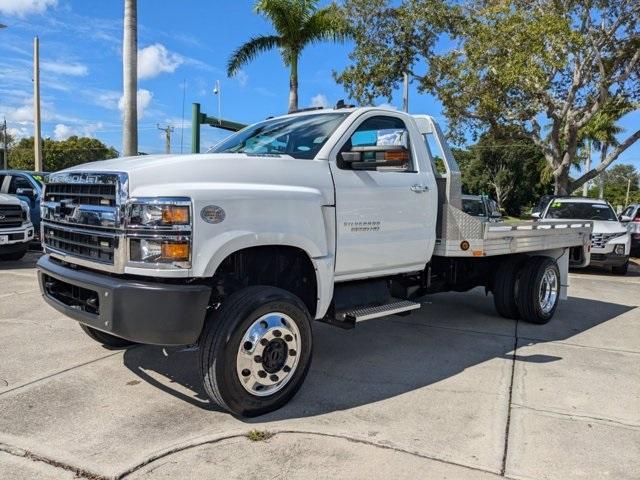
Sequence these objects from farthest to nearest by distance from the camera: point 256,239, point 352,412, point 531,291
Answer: point 531,291
point 352,412
point 256,239

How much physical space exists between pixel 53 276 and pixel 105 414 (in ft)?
3.48

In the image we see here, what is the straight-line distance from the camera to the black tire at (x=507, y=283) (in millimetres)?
6883

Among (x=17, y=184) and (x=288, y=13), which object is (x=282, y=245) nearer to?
(x=17, y=184)

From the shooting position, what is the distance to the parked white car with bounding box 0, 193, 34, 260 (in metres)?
10.3

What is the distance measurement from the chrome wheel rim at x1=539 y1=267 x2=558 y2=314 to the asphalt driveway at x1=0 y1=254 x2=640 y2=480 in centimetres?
82

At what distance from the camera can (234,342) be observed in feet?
11.9

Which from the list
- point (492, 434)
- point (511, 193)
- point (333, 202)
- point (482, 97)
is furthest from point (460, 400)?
point (511, 193)

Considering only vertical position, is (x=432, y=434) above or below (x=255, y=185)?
below

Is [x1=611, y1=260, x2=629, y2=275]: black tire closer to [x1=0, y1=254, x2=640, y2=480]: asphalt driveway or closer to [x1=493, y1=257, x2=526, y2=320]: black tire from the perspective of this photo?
[x1=493, y1=257, x2=526, y2=320]: black tire

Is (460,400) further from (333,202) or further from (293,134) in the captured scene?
(293,134)

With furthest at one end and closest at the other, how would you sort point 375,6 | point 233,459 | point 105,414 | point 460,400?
point 375,6 → point 460,400 → point 105,414 → point 233,459

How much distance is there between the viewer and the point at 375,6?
1991 centimetres

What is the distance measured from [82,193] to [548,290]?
5714 mm

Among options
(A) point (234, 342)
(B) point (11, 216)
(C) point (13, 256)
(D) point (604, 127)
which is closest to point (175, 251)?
(A) point (234, 342)
